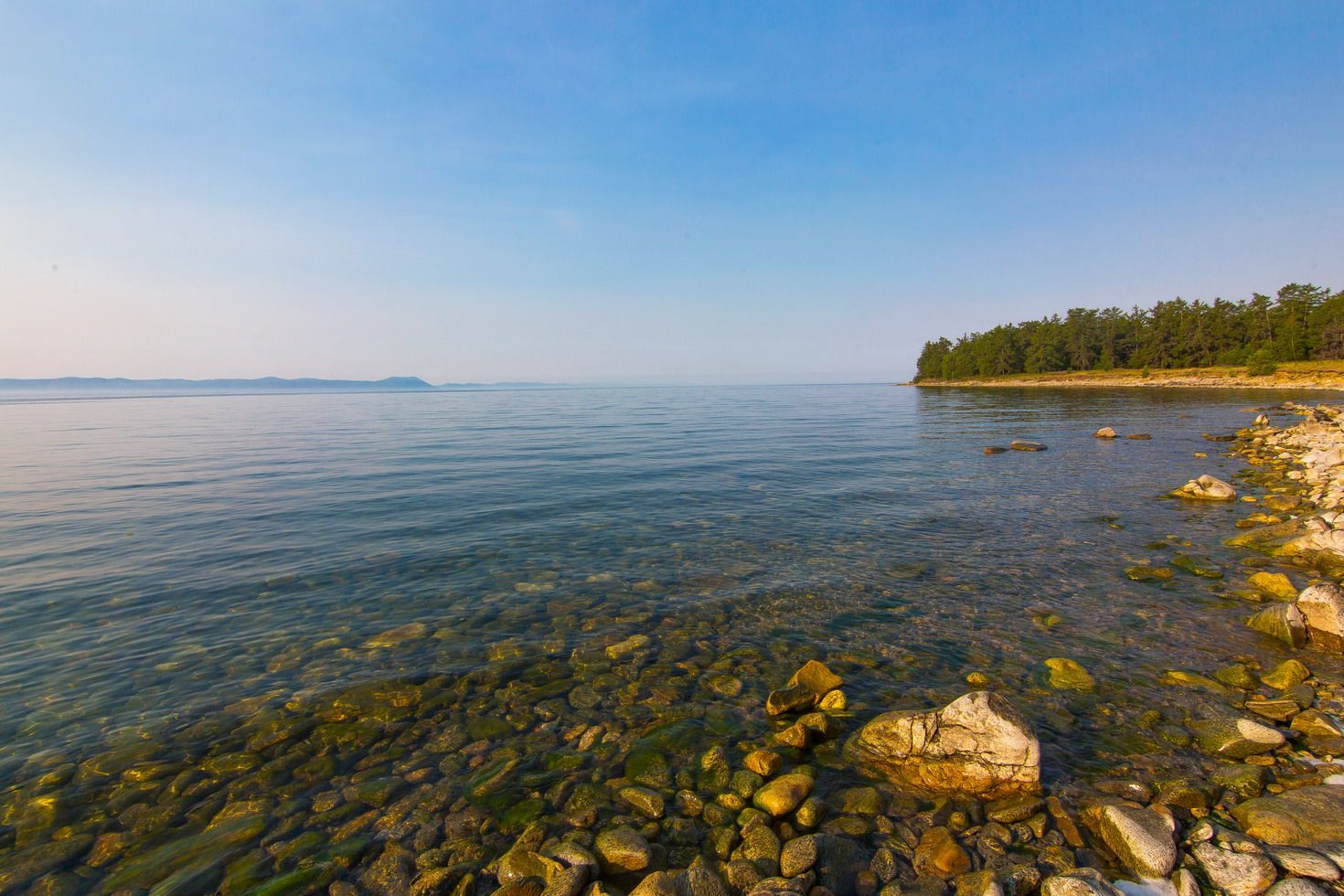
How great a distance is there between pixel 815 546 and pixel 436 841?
12359 mm

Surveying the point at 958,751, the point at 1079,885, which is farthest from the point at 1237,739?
the point at 1079,885

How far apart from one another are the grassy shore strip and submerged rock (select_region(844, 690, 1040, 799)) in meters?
127

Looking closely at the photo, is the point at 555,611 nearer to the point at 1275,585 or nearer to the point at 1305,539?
the point at 1275,585

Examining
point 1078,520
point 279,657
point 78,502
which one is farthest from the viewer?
point 78,502

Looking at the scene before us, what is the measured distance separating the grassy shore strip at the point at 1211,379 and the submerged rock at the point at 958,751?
415 feet

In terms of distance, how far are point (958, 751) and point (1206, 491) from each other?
839 inches

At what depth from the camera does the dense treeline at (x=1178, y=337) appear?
116312 mm

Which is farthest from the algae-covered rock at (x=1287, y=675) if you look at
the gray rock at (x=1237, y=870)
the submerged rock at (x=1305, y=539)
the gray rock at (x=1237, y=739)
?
the submerged rock at (x=1305, y=539)

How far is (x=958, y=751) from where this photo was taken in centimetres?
669

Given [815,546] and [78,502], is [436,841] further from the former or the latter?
[78,502]

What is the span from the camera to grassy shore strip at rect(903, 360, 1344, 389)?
95812mm

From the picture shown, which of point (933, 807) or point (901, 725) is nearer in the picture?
point (933, 807)

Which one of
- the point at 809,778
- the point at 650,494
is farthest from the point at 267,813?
the point at 650,494

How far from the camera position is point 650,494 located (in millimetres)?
23781
